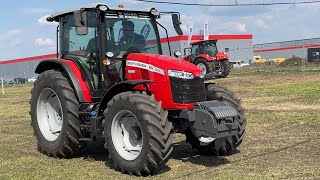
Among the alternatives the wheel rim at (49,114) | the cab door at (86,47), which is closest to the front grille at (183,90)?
the cab door at (86,47)

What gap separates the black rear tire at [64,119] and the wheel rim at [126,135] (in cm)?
97

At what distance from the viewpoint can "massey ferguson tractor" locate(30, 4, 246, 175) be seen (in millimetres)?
6254

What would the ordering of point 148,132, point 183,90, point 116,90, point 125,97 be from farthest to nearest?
point 116,90
point 183,90
point 125,97
point 148,132

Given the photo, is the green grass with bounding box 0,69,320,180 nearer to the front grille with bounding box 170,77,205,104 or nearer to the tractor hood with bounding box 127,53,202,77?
the front grille with bounding box 170,77,205,104

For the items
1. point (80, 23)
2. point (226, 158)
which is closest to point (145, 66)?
point (80, 23)

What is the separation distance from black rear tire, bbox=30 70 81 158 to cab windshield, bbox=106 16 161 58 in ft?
3.39

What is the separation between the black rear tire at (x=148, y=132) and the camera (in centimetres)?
598

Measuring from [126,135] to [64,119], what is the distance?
1277 mm

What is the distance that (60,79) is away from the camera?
7.67 m

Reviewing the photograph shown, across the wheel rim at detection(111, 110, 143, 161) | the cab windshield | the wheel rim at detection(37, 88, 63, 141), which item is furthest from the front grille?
the wheel rim at detection(37, 88, 63, 141)

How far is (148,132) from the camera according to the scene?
5992 millimetres

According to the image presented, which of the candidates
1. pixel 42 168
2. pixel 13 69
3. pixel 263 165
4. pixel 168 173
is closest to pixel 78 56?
pixel 42 168

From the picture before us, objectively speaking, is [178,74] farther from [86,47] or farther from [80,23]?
[86,47]

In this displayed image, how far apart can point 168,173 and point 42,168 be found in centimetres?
200
